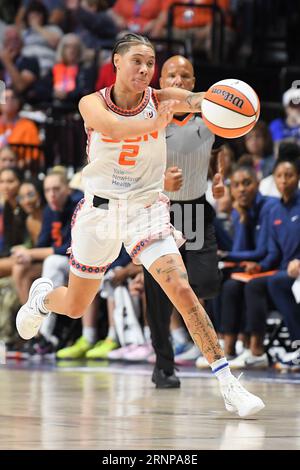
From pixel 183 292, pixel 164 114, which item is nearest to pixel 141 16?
pixel 164 114

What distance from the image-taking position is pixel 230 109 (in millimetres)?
5602

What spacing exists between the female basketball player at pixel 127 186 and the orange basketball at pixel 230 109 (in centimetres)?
16

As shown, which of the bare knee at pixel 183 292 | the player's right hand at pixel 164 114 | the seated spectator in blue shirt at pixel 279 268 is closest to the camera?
the player's right hand at pixel 164 114

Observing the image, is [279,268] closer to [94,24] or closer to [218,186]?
[218,186]

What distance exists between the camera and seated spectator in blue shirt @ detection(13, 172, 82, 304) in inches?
421

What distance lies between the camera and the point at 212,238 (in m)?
7.44

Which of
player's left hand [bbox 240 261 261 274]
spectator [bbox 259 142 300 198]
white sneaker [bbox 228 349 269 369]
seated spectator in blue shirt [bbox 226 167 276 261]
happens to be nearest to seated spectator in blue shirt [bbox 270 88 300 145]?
spectator [bbox 259 142 300 198]

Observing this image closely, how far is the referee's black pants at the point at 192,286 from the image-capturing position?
281 inches

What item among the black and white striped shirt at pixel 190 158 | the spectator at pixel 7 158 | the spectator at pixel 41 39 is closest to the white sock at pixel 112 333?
the spectator at pixel 7 158

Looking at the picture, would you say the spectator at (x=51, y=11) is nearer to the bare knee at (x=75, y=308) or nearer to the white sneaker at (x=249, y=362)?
the white sneaker at (x=249, y=362)

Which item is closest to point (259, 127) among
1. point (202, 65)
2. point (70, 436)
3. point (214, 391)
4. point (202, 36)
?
point (202, 65)

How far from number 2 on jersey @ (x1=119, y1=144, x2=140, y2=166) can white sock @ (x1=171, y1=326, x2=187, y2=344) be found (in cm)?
421

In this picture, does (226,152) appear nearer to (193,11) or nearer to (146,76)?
(193,11)

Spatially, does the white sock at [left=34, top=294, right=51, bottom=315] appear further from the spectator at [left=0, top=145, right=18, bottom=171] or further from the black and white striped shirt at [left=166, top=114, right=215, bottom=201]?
the spectator at [left=0, top=145, right=18, bottom=171]
